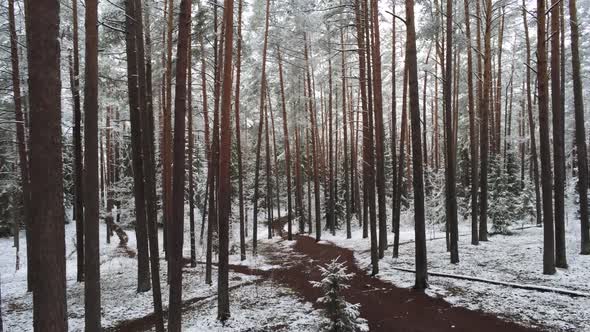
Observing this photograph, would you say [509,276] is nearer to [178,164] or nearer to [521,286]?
[521,286]

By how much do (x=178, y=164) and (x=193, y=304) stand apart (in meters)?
5.98

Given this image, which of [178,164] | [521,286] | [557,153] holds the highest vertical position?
[557,153]

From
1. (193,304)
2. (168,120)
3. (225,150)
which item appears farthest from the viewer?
(168,120)

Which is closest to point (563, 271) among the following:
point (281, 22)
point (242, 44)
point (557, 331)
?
point (557, 331)

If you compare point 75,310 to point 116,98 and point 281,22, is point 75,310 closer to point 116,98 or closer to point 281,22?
point 116,98

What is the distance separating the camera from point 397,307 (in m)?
8.35

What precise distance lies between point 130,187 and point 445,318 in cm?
2065

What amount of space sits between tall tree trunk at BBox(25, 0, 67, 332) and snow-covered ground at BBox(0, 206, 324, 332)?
17.6 ft

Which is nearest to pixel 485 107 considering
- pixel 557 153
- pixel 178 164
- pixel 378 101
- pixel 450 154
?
pixel 450 154

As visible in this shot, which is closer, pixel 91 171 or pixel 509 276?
pixel 91 171

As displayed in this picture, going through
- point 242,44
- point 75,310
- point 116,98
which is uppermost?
point 242,44

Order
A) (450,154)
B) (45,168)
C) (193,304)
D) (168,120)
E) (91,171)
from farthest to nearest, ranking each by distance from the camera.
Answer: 1. (450,154)
2. (168,120)
3. (193,304)
4. (91,171)
5. (45,168)

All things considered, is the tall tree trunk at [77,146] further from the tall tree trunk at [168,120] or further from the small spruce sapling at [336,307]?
the small spruce sapling at [336,307]

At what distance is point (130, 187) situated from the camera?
2270 cm
